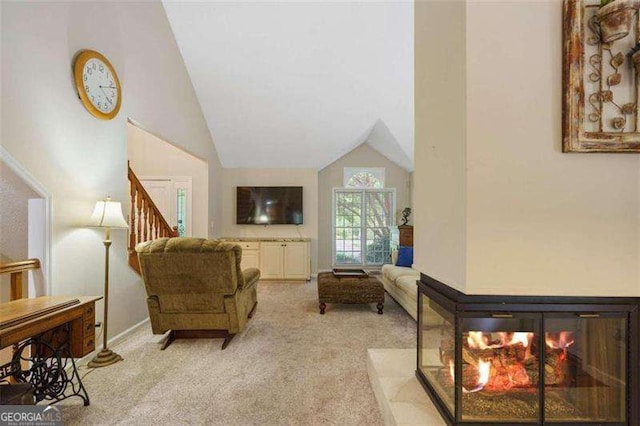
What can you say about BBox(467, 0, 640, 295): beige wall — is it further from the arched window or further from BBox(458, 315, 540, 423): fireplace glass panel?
the arched window

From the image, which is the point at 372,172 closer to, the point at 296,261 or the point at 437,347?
the point at 296,261

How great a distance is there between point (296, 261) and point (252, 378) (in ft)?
11.8

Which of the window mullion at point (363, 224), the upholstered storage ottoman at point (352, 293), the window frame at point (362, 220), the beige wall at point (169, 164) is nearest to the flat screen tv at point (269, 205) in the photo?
the beige wall at point (169, 164)

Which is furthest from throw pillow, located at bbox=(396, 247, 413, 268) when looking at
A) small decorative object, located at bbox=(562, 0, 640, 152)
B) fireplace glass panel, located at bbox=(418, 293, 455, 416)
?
small decorative object, located at bbox=(562, 0, 640, 152)

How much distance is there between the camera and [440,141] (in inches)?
59.1

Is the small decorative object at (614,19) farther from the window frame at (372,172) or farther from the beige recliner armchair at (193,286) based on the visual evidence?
the window frame at (372,172)

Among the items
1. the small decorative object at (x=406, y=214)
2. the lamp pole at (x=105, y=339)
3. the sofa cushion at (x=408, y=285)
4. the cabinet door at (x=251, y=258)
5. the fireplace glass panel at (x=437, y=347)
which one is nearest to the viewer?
the fireplace glass panel at (x=437, y=347)

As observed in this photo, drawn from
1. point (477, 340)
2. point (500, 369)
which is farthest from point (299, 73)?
point (500, 369)

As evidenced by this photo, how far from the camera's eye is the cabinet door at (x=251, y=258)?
5.75 m

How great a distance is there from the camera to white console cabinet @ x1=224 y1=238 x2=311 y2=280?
5.77 meters

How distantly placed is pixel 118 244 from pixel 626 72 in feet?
12.4

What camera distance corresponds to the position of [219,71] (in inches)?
177

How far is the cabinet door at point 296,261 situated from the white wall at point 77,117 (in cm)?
281

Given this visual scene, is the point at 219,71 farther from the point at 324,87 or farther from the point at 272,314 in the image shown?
the point at 272,314
